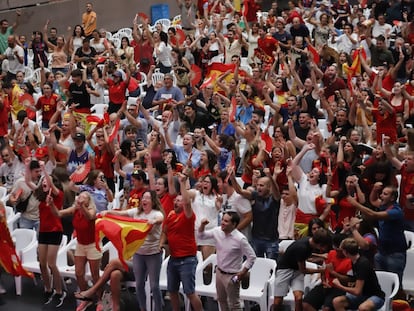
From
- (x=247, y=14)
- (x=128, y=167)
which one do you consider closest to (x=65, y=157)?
(x=128, y=167)

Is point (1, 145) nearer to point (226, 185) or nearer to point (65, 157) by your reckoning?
point (65, 157)

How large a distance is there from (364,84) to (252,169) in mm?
3889

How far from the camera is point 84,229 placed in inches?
424

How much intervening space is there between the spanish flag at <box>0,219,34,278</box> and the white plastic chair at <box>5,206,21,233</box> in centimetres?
90

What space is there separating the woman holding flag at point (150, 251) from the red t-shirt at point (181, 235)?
6.1 inches

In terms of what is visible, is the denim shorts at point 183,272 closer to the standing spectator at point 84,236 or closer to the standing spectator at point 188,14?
the standing spectator at point 84,236

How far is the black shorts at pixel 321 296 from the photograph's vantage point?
9.76 meters

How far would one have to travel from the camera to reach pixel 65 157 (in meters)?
13.5

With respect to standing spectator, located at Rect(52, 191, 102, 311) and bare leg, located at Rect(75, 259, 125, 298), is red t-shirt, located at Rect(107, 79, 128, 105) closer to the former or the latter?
standing spectator, located at Rect(52, 191, 102, 311)

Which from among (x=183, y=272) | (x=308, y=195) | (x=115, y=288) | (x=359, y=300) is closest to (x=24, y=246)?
(x=115, y=288)

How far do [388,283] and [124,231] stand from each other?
2.94 meters

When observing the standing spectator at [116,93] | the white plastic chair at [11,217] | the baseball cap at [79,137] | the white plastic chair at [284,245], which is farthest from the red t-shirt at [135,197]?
the standing spectator at [116,93]

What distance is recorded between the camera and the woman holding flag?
1032 cm

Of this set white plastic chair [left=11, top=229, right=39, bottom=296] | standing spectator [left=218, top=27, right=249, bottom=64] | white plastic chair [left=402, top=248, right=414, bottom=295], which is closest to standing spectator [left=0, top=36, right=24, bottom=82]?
standing spectator [left=218, top=27, right=249, bottom=64]
